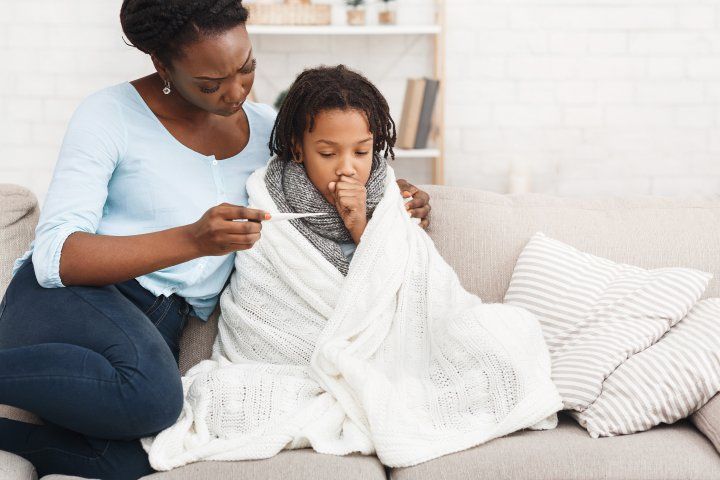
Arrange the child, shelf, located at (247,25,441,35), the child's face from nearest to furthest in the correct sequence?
the child, the child's face, shelf, located at (247,25,441,35)

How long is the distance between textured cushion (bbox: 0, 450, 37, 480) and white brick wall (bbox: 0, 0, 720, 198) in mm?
2275

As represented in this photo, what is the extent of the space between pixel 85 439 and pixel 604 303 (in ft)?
3.48

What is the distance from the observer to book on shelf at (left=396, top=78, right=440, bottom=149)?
3.22m

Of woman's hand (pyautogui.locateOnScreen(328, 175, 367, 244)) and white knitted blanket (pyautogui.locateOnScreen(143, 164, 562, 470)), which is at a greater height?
woman's hand (pyautogui.locateOnScreen(328, 175, 367, 244))

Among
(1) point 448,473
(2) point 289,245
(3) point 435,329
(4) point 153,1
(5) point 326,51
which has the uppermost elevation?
(4) point 153,1

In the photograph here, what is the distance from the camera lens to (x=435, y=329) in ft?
5.63

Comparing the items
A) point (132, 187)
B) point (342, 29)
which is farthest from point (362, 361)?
point (342, 29)

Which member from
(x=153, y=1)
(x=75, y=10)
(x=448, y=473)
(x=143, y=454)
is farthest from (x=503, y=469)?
(x=75, y=10)

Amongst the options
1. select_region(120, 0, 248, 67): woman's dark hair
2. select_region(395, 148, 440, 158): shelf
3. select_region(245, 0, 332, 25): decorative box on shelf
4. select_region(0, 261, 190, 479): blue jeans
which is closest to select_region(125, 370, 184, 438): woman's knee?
select_region(0, 261, 190, 479): blue jeans

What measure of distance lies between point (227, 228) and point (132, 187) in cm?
37

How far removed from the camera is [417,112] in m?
3.27

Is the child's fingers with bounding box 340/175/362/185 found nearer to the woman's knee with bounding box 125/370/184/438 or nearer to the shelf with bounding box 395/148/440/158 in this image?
the woman's knee with bounding box 125/370/184/438

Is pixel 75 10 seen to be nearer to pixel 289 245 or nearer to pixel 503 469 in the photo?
pixel 289 245

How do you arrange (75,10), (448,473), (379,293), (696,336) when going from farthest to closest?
(75,10)
(379,293)
(696,336)
(448,473)
